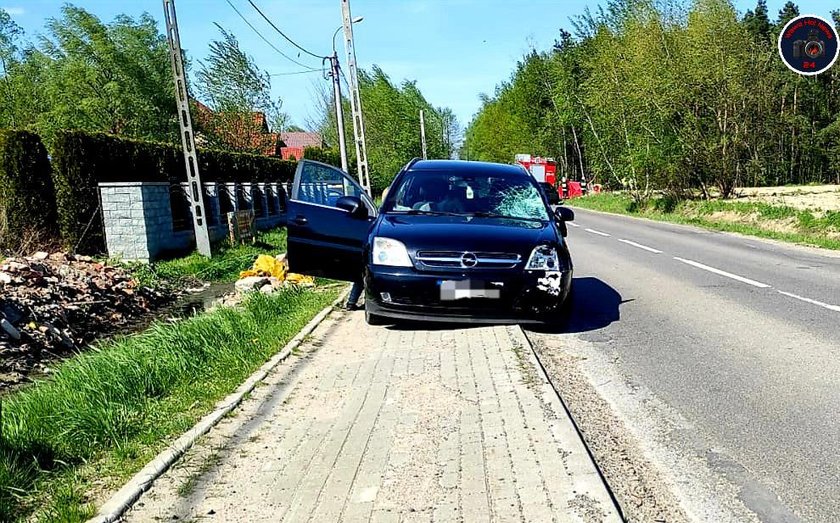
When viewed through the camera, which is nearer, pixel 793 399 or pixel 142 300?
pixel 793 399

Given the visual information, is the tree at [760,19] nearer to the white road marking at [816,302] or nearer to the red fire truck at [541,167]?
the red fire truck at [541,167]

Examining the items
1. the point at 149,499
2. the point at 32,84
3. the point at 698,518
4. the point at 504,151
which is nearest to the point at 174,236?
the point at 149,499

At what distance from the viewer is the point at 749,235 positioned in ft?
63.4

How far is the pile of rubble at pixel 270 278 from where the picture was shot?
11398 mm

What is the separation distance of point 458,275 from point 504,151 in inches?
2511

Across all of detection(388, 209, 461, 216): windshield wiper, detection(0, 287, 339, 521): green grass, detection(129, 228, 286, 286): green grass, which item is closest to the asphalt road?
detection(388, 209, 461, 216): windshield wiper

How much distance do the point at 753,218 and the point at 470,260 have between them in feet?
62.9

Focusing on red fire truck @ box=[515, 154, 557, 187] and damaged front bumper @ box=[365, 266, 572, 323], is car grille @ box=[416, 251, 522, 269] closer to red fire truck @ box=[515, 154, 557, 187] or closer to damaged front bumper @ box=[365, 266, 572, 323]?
damaged front bumper @ box=[365, 266, 572, 323]

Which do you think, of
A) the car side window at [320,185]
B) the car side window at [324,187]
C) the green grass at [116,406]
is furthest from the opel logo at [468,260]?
the car side window at [320,185]

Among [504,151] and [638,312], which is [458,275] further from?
[504,151]

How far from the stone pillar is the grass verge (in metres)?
15.0

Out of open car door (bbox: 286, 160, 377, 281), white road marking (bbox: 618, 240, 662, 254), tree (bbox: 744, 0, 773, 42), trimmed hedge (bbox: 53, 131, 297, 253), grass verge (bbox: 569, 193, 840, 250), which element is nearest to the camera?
open car door (bbox: 286, 160, 377, 281)

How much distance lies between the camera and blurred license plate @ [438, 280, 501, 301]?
6.34 metres

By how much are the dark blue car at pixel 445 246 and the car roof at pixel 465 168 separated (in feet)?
0.08
